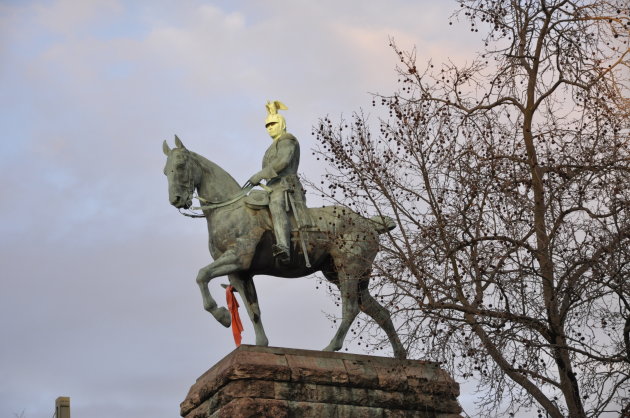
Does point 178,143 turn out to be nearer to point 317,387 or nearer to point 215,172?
point 215,172

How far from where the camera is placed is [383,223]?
1812 centimetres

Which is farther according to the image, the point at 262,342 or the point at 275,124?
the point at 275,124

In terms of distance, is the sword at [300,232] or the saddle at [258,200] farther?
the saddle at [258,200]

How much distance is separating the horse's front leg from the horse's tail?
2060 millimetres

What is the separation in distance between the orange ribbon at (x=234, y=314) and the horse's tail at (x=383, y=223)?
7.69 feet

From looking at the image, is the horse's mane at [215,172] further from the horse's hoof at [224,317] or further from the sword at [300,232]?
the horse's hoof at [224,317]

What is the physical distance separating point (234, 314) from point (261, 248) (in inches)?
41.0

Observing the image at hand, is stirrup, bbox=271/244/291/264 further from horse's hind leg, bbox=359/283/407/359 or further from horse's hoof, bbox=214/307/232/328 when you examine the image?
horse's hind leg, bbox=359/283/407/359

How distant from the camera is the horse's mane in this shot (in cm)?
2033

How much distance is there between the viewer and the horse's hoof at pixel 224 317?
19203mm

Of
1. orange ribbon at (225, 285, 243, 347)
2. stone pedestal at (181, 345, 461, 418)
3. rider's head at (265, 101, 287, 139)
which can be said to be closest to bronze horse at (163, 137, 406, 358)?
orange ribbon at (225, 285, 243, 347)

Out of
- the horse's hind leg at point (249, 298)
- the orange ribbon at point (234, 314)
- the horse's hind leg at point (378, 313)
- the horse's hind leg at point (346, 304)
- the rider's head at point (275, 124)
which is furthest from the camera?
the rider's head at point (275, 124)

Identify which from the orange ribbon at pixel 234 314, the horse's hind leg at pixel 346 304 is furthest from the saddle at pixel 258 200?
the horse's hind leg at pixel 346 304

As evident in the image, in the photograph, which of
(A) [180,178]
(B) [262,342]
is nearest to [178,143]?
(A) [180,178]
